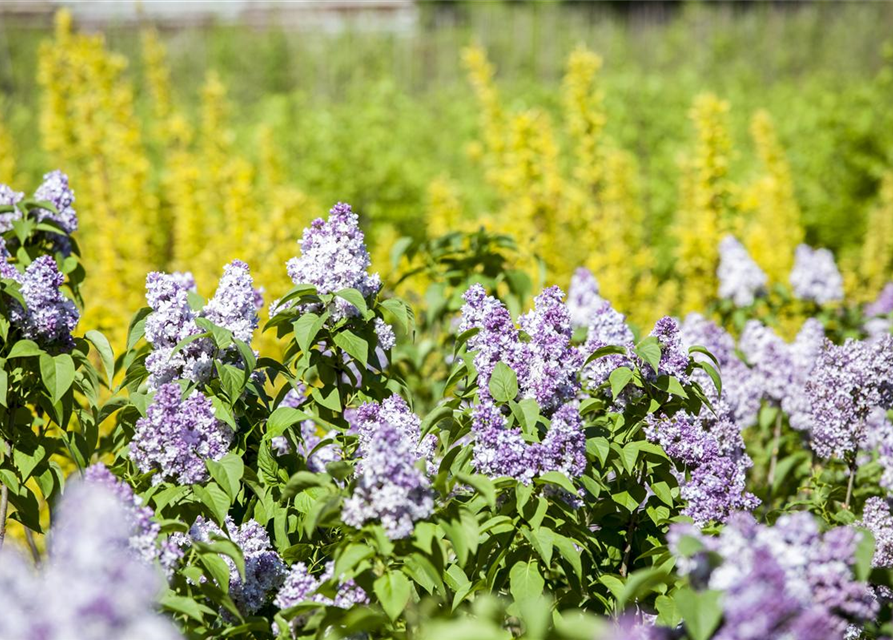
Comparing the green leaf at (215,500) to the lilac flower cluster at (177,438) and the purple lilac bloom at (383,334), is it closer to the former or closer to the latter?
the lilac flower cluster at (177,438)

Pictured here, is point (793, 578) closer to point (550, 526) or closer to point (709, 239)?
point (550, 526)

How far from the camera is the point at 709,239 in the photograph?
6.02 meters

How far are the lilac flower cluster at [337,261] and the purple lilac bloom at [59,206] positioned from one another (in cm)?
113

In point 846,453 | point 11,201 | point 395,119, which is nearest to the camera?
point 846,453

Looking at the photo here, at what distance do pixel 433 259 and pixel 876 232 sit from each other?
6090 millimetres

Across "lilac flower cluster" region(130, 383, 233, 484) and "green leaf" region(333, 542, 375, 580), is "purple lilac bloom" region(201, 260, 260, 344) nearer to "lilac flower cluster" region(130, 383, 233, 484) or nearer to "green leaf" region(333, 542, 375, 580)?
"lilac flower cluster" region(130, 383, 233, 484)

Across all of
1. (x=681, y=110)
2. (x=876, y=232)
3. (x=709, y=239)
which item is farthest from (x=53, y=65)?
(x=681, y=110)

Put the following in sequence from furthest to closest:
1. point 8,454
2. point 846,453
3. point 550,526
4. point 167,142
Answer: point 167,142 → point 846,453 → point 8,454 → point 550,526

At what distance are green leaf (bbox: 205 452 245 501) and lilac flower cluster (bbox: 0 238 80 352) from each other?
796 millimetres

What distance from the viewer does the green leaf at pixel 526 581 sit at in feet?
6.80

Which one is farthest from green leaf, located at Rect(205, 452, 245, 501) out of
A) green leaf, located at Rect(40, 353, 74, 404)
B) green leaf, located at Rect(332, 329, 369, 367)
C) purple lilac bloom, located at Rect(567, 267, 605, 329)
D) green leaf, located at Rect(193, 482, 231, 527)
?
purple lilac bloom, located at Rect(567, 267, 605, 329)

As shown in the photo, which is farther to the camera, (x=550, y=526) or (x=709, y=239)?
(x=709, y=239)

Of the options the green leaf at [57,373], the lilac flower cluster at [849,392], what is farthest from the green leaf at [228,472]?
the lilac flower cluster at [849,392]

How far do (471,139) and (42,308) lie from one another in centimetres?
1324
